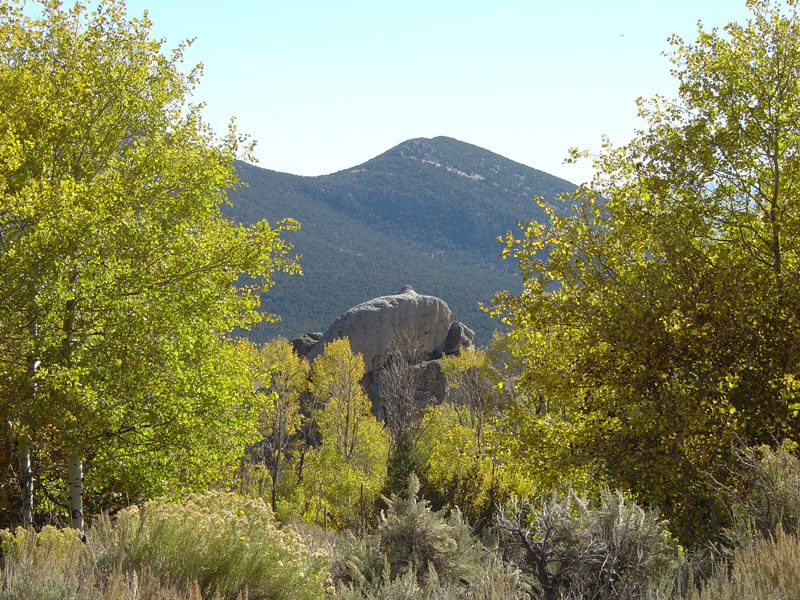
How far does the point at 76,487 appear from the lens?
10.4 m

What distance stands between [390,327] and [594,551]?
1775 inches

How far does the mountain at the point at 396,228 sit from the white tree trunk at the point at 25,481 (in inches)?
2108

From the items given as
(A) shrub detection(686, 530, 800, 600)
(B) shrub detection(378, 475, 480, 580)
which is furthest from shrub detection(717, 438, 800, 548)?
(B) shrub detection(378, 475, 480, 580)

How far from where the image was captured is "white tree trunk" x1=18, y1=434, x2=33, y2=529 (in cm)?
1026

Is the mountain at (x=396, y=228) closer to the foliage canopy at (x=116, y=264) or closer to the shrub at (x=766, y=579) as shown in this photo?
the foliage canopy at (x=116, y=264)

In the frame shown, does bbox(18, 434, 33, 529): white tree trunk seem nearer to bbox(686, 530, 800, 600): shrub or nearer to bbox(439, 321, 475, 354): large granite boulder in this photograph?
bbox(686, 530, 800, 600): shrub

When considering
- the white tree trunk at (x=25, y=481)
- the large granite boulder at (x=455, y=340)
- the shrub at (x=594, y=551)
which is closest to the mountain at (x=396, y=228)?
the large granite boulder at (x=455, y=340)

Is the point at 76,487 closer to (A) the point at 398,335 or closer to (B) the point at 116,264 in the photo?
(B) the point at 116,264

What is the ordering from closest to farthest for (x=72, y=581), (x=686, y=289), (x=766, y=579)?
(x=766, y=579) < (x=72, y=581) < (x=686, y=289)

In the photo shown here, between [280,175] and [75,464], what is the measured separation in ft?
501

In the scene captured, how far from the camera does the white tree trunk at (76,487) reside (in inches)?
403

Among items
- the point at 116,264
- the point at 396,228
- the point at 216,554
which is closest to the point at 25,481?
the point at 116,264

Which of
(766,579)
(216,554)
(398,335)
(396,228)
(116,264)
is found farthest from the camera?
(396,228)

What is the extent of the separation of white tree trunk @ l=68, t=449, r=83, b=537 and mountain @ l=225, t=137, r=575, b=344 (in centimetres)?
5329
